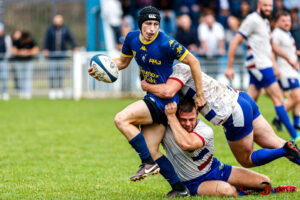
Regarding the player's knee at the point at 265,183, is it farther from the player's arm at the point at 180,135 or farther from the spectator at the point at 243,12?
the spectator at the point at 243,12

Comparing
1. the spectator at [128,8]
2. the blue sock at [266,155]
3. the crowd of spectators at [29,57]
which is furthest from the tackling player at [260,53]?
the spectator at [128,8]

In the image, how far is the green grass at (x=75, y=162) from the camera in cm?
604

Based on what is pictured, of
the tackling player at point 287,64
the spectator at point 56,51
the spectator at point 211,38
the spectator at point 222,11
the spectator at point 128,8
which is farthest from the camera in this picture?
the spectator at point 128,8

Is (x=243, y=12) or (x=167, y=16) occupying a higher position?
(x=243, y=12)

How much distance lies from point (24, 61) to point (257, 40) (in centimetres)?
1197

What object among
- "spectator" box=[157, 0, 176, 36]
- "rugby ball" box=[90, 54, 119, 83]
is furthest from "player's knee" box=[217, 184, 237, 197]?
"spectator" box=[157, 0, 176, 36]

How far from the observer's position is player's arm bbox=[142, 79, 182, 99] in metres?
5.65

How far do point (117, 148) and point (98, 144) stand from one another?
495 mm

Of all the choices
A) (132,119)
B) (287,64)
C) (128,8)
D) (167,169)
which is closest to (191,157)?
(167,169)

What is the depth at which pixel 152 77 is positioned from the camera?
5844 millimetres

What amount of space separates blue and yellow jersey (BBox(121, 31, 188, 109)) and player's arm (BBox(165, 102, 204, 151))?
179 mm

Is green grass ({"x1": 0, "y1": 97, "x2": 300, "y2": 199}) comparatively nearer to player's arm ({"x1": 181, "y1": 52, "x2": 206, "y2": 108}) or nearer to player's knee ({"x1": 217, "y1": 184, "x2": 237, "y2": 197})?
player's knee ({"x1": 217, "y1": 184, "x2": 237, "y2": 197})

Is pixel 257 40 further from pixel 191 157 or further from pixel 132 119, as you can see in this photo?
pixel 132 119

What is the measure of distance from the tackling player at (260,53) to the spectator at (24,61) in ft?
38.0
